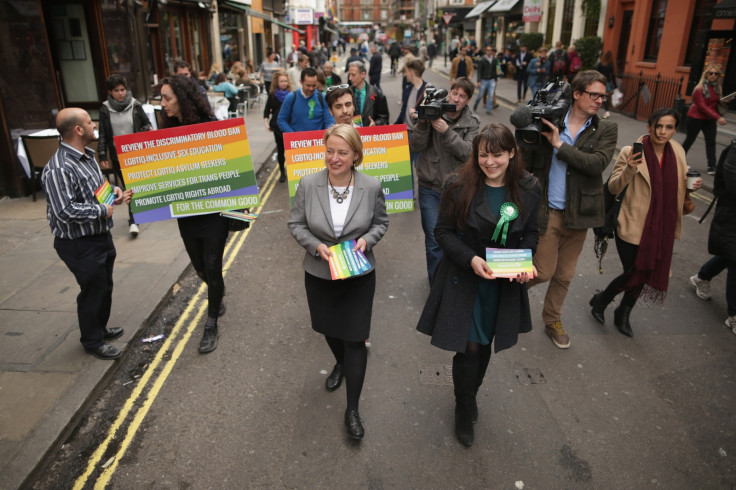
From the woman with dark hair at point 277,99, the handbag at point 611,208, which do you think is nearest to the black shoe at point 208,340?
the handbag at point 611,208

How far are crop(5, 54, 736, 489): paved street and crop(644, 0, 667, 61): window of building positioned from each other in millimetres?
14023

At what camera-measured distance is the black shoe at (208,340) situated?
4293mm

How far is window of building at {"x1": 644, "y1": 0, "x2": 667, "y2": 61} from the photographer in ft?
52.6

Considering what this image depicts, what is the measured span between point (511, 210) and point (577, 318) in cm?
253

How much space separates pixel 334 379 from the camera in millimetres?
A: 3836

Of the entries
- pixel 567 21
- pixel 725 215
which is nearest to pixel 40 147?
pixel 725 215

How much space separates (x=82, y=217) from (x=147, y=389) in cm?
136

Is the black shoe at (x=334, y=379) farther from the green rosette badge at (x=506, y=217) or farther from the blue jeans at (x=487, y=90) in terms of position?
the blue jeans at (x=487, y=90)

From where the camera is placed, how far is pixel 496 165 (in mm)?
2793

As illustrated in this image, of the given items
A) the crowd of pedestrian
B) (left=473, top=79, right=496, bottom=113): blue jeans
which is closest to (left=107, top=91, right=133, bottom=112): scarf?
the crowd of pedestrian

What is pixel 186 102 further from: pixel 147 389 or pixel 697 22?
pixel 697 22

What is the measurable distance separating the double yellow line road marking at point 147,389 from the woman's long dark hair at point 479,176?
2.57 metres

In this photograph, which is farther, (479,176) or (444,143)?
(444,143)

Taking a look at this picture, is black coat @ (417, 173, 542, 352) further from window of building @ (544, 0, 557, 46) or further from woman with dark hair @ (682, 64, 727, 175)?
window of building @ (544, 0, 557, 46)
